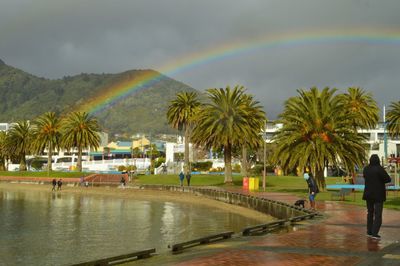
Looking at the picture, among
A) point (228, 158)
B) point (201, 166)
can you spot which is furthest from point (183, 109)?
Answer: point (201, 166)

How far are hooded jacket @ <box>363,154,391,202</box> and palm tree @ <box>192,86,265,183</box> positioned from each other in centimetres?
4414

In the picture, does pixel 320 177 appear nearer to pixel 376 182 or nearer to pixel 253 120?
pixel 253 120

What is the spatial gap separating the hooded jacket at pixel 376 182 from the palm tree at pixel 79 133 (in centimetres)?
7493

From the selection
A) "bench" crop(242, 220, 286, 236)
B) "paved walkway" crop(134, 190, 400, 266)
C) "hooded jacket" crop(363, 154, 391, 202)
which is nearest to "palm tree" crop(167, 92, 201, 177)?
"bench" crop(242, 220, 286, 236)

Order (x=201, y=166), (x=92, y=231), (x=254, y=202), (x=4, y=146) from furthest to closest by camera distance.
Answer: (x=201, y=166)
(x=4, y=146)
(x=254, y=202)
(x=92, y=231)

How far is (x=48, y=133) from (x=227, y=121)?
44.2 metres

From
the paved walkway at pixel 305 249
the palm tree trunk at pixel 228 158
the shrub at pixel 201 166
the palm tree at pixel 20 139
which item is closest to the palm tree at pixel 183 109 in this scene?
the palm tree trunk at pixel 228 158

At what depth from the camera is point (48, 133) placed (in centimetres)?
8956

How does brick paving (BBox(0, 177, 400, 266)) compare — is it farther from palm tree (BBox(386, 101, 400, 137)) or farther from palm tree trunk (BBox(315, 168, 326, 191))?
palm tree (BBox(386, 101, 400, 137))

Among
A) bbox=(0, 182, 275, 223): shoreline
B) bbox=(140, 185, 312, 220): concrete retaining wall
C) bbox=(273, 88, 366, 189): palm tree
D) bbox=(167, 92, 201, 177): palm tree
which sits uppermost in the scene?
bbox=(167, 92, 201, 177): palm tree

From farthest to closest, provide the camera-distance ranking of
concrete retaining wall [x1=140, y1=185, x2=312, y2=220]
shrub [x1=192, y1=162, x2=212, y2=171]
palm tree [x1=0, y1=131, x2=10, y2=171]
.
Result: shrub [x1=192, y1=162, x2=212, y2=171] < palm tree [x1=0, y1=131, x2=10, y2=171] < concrete retaining wall [x1=140, y1=185, x2=312, y2=220]

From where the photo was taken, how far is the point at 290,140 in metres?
39.4

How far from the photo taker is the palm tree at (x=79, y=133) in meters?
84.2

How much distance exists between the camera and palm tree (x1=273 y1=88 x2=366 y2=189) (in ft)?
128
